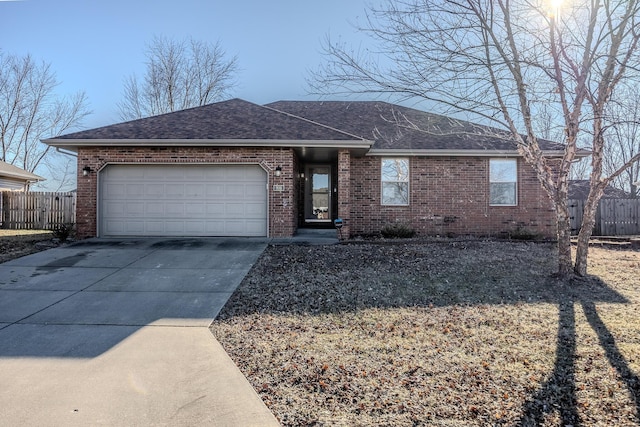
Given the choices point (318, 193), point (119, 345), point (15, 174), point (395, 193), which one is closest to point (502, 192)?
point (395, 193)

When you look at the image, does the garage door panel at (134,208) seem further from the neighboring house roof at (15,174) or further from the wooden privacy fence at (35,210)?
the neighboring house roof at (15,174)

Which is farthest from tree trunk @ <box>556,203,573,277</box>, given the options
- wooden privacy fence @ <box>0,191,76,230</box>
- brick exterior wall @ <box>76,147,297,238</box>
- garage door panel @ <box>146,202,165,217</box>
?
wooden privacy fence @ <box>0,191,76,230</box>

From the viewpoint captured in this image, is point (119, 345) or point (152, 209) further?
point (152, 209)

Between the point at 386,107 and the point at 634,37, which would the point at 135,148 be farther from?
the point at 634,37

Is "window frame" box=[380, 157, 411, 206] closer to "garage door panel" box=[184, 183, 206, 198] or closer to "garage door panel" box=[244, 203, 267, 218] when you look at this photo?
"garage door panel" box=[244, 203, 267, 218]

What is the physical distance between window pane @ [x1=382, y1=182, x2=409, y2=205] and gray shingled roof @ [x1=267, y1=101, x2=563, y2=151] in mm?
1227

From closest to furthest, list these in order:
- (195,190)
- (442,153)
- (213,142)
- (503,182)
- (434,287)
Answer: (434,287) < (213,142) < (195,190) < (442,153) < (503,182)

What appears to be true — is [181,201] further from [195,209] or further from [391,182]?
[391,182]

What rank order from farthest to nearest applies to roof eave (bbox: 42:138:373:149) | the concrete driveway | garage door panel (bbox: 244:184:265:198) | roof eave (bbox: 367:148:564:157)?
roof eave (bbox: 367:148:564:157), garage door panel (bbox: 244:184:265:198), roof eave (bbox: 42:138:373:149), the concrete driveway

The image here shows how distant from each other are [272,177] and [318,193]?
415 cm

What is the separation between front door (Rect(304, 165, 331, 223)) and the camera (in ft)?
47.5

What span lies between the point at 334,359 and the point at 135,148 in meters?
9.64

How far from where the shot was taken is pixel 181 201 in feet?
35.9

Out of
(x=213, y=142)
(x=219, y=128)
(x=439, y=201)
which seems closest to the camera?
(x=213, y=142)
